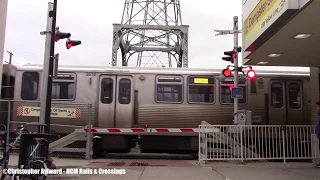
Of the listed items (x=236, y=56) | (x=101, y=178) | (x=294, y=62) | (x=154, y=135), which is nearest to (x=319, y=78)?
(x=294, y=62)

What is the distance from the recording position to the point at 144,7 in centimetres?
2673

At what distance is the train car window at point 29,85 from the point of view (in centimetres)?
1319

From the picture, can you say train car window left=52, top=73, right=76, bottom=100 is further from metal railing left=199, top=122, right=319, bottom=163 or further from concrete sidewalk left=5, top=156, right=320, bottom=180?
metal railing left=199, top=122, right=319, bottom=163

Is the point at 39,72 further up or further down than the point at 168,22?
further down

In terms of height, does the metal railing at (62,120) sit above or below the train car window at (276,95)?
below

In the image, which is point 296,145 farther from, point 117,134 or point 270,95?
point 117,134

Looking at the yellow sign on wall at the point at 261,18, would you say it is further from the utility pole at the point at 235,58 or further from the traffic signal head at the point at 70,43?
the traffic signal head at the point at 70,43

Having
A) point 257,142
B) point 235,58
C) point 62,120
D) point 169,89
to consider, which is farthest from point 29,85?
point 257,142

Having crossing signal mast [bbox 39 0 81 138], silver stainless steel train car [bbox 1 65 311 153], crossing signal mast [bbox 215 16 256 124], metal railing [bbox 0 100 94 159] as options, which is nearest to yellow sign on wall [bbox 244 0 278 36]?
crossing signal mast [bbox 215 16 256 124]

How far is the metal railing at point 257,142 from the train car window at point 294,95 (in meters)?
1.76

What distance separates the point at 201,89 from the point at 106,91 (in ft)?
11.5

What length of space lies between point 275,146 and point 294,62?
110 inches

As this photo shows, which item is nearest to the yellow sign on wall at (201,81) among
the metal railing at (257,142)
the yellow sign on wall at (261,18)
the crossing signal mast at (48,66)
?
the metal railing at (257,142)

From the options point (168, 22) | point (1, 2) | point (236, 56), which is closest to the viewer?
point (1, 2)
